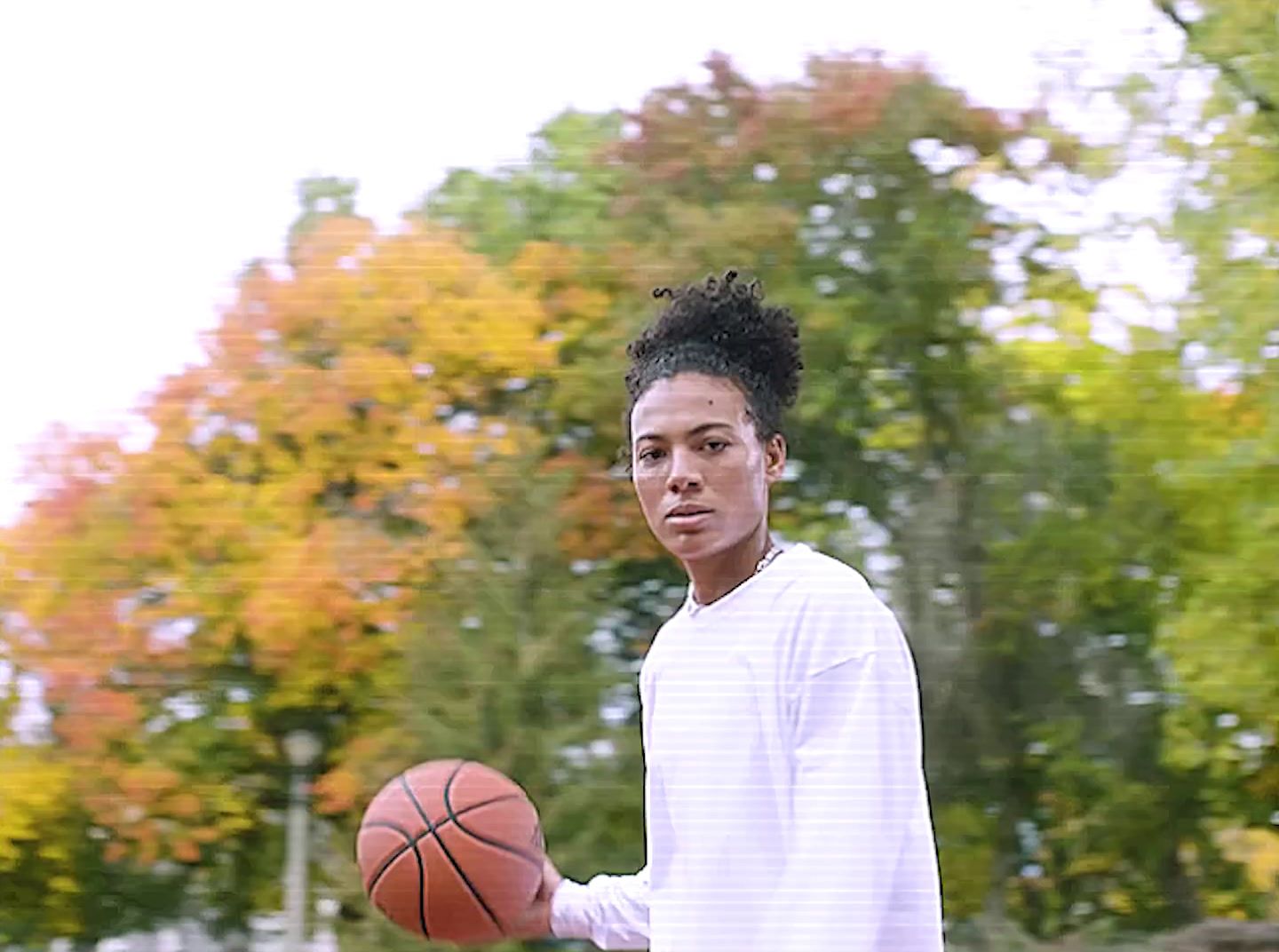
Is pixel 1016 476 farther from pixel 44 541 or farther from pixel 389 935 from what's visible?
pixel 44 541

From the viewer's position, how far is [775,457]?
1.56m

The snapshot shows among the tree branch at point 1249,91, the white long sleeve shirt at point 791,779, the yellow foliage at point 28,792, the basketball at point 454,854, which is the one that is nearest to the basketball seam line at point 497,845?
the basketball at point 454,854

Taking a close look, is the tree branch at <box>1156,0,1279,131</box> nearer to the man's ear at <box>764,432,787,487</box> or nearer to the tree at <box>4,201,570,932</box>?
the tree at <box>4,201,570,932</box>

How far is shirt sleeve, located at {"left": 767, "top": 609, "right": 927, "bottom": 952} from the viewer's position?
4.17ft

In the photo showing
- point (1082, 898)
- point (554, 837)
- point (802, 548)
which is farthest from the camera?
point (1082, 898)

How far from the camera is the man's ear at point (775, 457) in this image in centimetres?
153

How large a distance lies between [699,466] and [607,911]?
445mm

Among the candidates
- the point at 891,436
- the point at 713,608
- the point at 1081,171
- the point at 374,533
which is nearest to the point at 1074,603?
the point at 891,436

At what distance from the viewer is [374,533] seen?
4012 mm

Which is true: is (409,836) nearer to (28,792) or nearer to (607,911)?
(607,911)

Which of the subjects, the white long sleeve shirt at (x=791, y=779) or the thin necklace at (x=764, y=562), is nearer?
the white long sleeve shirt at (x=791, y=779)

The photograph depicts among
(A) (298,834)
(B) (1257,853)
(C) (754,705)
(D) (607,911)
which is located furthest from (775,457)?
(B) (1257,853)

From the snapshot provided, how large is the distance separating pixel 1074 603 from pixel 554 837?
4.34 ft

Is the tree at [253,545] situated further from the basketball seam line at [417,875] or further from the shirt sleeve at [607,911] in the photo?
the shirt sleeve at [607,911]
